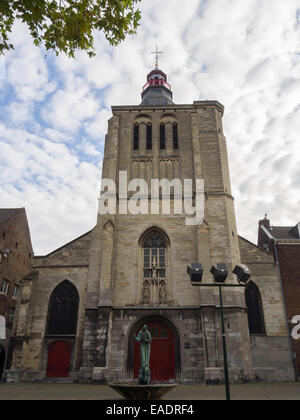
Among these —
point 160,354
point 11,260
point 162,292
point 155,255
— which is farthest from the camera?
point 11,260

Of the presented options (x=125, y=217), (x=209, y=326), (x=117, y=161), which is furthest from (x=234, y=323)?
(x=117, y=161)

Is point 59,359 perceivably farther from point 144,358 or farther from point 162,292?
point 144,358

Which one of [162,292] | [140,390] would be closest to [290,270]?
[162,292]

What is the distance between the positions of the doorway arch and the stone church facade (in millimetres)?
50

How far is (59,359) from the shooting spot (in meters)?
17.7

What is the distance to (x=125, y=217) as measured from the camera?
1994 centimetres

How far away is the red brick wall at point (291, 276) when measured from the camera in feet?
60.1

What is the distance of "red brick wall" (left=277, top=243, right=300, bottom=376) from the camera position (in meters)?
18.3

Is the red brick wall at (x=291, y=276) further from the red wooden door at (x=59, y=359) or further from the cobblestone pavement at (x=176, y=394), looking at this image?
the red wooden door at (x=59, y=359)

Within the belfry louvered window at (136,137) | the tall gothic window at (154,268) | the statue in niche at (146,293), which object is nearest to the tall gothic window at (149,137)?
the belfry louvered window at (136,137)

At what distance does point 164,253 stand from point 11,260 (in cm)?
1262

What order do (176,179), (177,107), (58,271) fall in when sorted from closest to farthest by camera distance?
(58,271)
(176,179)
(177,107)

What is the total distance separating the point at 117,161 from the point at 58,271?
8284 millimetres
